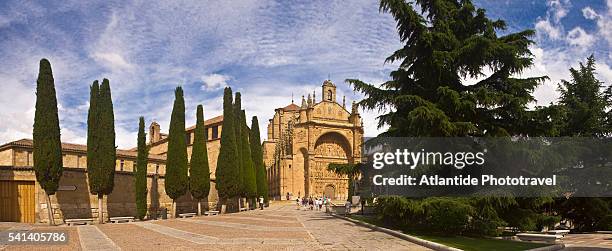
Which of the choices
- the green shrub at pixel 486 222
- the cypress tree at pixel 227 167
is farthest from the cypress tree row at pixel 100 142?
the green shrub at pixel 486 222

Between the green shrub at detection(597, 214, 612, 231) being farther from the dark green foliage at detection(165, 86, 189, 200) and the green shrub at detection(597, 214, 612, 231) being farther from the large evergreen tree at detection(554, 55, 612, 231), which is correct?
the dark green foliage at detection(165, 86, 189, 200)

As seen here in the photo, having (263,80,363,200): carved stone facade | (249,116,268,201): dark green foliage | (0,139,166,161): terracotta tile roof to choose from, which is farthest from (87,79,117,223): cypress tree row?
(263,80,363,200): carved stone facade

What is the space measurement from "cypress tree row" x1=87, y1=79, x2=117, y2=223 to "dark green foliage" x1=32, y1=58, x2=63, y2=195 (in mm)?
2037

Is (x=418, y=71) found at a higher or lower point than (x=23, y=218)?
higher

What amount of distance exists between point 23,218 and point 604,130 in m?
26.9

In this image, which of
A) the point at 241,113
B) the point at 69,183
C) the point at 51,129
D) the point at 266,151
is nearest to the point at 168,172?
the point at 69,183

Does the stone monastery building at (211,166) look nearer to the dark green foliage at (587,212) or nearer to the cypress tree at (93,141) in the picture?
the cypress tree at (93,141)

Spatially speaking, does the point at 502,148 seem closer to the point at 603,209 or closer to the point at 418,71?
the point at 418,71

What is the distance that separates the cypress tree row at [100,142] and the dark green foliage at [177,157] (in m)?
4.03

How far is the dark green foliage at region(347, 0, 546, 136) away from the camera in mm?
15250

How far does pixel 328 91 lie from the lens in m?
65.2

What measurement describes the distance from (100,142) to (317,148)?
40.0 metres

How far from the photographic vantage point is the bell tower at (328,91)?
6488cm

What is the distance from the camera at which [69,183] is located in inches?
1030
